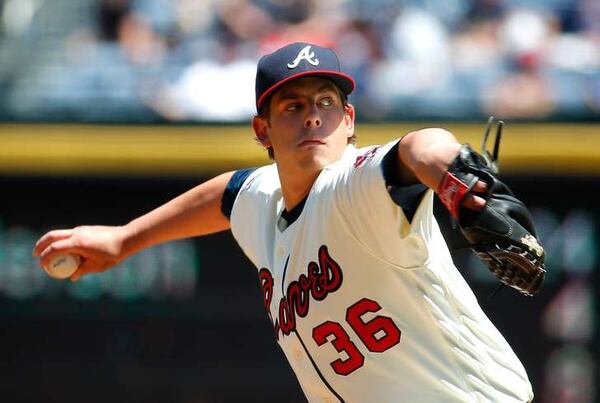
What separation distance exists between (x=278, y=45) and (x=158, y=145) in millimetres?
1297

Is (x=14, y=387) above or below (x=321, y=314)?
above

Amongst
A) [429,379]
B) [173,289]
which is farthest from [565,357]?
[429,379]

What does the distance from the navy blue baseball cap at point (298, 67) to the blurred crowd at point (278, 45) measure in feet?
13.4

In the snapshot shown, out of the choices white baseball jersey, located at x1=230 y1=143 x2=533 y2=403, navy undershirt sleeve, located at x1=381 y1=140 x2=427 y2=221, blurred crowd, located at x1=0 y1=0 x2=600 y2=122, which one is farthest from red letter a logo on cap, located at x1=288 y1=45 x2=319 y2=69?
blurred crowd, located at x1=0 y1=0 x2=600 y2=122

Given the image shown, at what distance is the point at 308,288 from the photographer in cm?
336

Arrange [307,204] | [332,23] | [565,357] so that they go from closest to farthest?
[307,204] < [565,357] < [332,23]

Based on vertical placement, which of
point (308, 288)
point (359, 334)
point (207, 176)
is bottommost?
point (359, 334)

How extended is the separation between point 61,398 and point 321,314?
16.0 ft

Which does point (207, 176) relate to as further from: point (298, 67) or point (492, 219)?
point (492, 219)

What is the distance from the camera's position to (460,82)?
7.95 metres

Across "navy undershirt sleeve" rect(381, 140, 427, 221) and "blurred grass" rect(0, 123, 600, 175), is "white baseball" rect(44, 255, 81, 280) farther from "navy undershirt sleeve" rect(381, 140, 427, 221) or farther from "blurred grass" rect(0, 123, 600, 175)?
"blurred grass" rect(0, 123, 600, 175)

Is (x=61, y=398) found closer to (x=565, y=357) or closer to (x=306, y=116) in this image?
(x=565, y=357)

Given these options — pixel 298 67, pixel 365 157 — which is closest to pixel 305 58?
pixel 298 67

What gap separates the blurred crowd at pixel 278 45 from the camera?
306 inches
